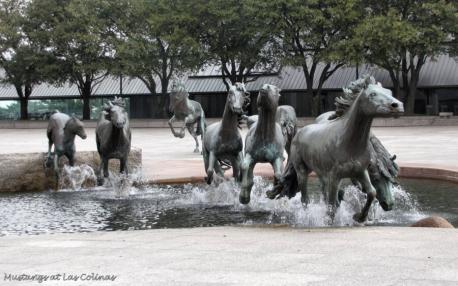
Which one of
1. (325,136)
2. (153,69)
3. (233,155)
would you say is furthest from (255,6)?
(325,136)

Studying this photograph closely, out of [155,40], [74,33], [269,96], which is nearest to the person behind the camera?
[269,96]

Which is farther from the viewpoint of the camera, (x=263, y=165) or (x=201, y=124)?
(x=201, y=124)

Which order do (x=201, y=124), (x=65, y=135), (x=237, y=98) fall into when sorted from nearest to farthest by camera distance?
(x=237, y=98), (x=65, y=135), (x=201, y=124)

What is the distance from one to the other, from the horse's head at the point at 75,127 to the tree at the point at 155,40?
91.7 feet

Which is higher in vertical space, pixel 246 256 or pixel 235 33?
pixel 235 33

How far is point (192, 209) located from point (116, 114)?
116 inches

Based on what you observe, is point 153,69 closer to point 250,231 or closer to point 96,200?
point 96,200

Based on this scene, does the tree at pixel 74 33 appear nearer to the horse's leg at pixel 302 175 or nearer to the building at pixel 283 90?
the building at pixel 283 90

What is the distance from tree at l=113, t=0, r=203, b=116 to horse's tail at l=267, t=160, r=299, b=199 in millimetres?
33455

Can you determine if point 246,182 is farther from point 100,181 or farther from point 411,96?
point 411,96

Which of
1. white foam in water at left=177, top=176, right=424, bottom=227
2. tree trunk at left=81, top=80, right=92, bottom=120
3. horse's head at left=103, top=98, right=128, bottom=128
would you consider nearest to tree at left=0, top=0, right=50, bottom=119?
tree trunk at left=81, top=80, right=92, bottom=120

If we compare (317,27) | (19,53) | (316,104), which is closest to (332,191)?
(317,27)

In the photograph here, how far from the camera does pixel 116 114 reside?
13.4 meters

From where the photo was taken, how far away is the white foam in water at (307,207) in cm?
891
